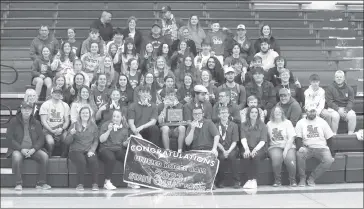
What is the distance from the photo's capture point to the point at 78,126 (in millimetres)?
11344

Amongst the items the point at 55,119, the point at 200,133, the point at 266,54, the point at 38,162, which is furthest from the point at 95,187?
the point at 266,54

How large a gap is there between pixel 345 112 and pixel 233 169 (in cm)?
278

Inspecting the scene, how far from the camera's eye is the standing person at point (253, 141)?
37.4 ft

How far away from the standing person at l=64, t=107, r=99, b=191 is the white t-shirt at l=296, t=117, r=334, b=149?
11.5 feet

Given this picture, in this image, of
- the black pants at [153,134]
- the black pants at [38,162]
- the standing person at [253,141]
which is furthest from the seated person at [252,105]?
the black pants at [38,162]

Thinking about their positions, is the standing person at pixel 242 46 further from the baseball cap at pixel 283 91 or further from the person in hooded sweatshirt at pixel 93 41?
the person in hooded sweatshirt at pixel 93 41

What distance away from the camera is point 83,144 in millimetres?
11266

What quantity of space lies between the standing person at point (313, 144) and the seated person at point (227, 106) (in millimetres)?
1099

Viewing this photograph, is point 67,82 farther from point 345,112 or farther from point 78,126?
point 345,112

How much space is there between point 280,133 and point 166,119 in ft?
6.53

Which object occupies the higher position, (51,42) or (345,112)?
(51,42)

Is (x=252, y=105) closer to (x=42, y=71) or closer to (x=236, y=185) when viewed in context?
(x=236, y=185)

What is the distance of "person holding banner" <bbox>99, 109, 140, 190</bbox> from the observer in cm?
1125

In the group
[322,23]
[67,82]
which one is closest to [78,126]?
[67,82]
